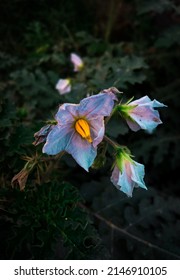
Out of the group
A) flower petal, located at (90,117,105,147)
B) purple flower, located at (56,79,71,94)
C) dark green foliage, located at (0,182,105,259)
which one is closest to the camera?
flower petal, located at (90,117,105,147)

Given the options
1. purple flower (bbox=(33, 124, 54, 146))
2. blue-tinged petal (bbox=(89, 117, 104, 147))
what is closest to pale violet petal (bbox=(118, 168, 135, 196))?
blue-tinged petal (bbox=(89, 117, 104, 147))

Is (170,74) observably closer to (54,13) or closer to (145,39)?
(145,39)

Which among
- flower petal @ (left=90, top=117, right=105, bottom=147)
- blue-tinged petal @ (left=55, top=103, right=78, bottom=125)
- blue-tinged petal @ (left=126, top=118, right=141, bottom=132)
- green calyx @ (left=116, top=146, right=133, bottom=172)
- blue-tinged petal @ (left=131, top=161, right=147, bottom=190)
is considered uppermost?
blue-tinged petal @ (left=55, top=103, right=78, bottom=125)

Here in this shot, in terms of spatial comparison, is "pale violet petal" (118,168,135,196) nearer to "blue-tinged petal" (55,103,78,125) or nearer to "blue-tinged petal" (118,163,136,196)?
"blue-tinged petal" (118,163,136,196)

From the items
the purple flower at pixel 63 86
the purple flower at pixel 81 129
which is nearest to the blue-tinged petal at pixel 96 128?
the purple flower at pixel 81 129

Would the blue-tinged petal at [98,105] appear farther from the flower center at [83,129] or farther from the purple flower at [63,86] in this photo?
the purple flower at [63,86]

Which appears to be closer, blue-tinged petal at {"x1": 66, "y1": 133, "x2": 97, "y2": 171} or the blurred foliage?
blue-tinged petal at {"x1": 66, "y1": 133, "x2": 97, "y2": 171}
